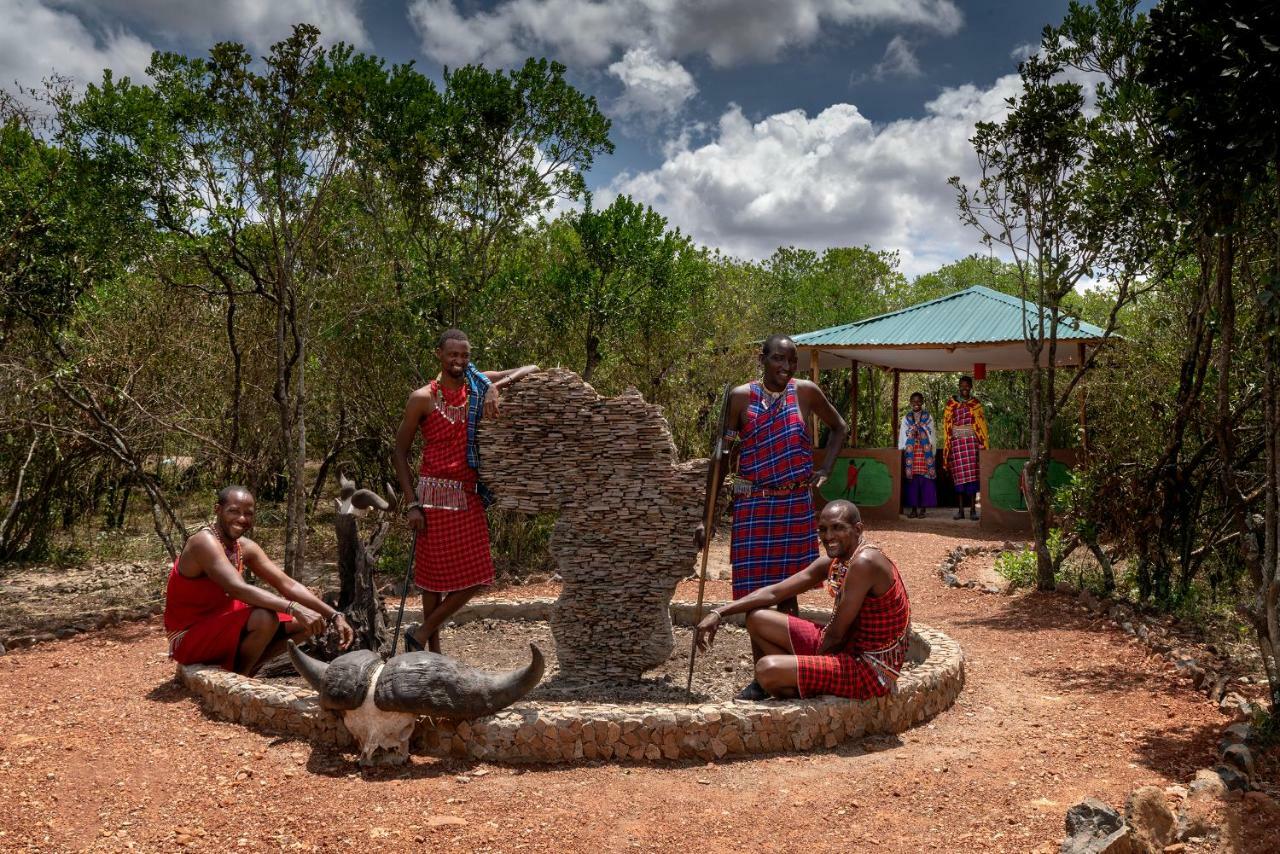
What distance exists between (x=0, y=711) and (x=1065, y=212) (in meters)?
8.04

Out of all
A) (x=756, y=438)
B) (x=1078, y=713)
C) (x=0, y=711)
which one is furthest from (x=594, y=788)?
(x=0, y=711)

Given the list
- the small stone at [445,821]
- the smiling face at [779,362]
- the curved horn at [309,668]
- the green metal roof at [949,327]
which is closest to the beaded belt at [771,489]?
the smiling face at [779,362]

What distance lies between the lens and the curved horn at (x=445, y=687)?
3.89 meters

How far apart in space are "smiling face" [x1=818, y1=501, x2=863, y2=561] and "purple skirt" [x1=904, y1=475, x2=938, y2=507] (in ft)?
32.6

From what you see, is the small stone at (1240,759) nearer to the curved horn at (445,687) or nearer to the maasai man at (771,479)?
the maasai man at (771,479)

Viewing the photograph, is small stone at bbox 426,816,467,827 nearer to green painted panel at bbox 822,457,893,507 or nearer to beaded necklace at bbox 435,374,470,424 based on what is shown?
beaded necklace at bbox 435,374,470,424

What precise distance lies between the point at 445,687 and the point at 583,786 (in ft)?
2.34

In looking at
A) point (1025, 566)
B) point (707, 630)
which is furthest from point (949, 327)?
point (707, 630)

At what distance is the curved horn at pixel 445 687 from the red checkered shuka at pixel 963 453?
1054cm

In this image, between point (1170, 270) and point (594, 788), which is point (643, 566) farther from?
point (1170, 270)

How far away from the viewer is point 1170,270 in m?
6.99

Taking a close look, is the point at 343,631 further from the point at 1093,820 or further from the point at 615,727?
the point at 1093,820

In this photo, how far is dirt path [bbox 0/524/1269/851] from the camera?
3.29 metres

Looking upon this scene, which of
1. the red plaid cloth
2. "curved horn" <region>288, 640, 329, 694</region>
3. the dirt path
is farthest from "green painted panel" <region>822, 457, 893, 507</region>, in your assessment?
"curved horn" <region>288, 640, 329, 694</region>
